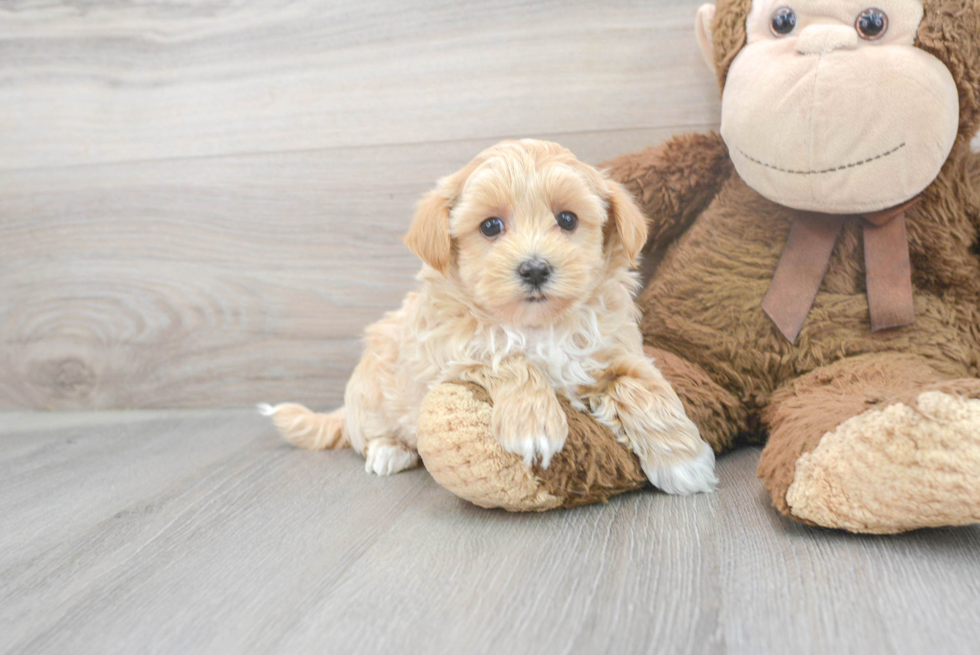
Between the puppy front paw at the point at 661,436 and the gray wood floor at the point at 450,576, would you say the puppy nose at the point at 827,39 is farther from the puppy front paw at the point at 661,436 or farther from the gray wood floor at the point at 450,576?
the gray wood floor at the point at 450,576

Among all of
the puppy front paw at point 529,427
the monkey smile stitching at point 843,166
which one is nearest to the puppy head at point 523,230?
the puppy front paw at point 529,427

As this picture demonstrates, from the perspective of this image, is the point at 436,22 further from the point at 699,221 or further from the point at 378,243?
the point at 699,221

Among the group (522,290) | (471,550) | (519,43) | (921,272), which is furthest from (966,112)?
(471,550)

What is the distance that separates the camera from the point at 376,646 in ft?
2.58

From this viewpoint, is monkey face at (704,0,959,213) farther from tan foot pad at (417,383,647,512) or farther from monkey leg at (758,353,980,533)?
tan foot pad at (417,383,647,512)

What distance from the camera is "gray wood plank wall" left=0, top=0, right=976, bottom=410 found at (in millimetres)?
1693

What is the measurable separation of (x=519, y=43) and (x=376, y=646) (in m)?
1.37

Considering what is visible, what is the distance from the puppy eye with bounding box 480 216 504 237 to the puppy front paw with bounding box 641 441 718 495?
1.45 ft

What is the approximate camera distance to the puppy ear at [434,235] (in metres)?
1.16

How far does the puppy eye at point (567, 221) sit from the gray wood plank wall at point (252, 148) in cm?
59

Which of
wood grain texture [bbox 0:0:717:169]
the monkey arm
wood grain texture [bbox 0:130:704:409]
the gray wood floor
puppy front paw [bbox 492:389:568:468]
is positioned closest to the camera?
the gray wood floor

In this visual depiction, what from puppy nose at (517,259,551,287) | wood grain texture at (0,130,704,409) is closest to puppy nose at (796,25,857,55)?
puppy nose at (517,259,551,287)

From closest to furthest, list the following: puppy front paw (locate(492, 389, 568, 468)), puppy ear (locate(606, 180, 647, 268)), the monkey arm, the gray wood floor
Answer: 1. the gray wood floor
2. puppy front paw (locate(492, 389, 568, 468))
3. puppy ear (locate(606, 180, 647, 268))
4. the monkey arm

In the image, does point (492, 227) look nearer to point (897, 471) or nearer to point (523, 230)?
point (523, 230)
